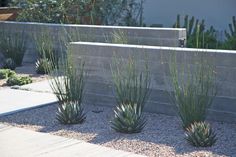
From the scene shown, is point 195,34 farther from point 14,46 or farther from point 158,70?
point 158,70

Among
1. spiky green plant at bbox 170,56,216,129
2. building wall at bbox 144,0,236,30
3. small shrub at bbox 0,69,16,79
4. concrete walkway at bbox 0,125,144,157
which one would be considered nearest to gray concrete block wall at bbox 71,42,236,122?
spiky green plant at bbox 170,56,216,129

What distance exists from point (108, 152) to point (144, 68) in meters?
2.13

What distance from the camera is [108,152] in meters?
6.05

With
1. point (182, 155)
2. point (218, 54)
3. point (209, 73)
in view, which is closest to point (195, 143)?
point (182, 155)

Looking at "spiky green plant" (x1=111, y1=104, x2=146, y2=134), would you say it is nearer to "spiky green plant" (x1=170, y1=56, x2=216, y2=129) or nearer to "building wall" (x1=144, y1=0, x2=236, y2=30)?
"spiky green plant" (x1=170, y1=56, x2=216, y2=129)

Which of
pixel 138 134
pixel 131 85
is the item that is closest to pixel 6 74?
pixel 131 85

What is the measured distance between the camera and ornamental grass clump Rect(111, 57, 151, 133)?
6.86m

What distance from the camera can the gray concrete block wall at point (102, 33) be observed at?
10.4 m

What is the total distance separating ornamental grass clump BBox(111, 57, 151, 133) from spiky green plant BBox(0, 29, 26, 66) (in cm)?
579

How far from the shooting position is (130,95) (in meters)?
7.23

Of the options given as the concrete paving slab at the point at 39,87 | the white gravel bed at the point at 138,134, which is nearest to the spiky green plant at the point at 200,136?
the white gravel bed at the point at 138,134

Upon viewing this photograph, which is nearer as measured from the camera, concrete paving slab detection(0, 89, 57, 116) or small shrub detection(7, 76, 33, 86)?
concrete paving slab detection(0, 89, 57, 116)

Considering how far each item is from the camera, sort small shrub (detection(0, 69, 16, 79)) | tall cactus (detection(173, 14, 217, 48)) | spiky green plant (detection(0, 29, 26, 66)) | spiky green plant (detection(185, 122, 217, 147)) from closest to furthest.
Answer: spiky green plant (detection(185, 122, 217, 147)), small shrub (detection(0, 69, 16, 79)), tall cactus (detection(173, 14, 217, 48)), spiky green plant (detection(0, 29, 26, 66))

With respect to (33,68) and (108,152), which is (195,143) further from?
(33,68)
